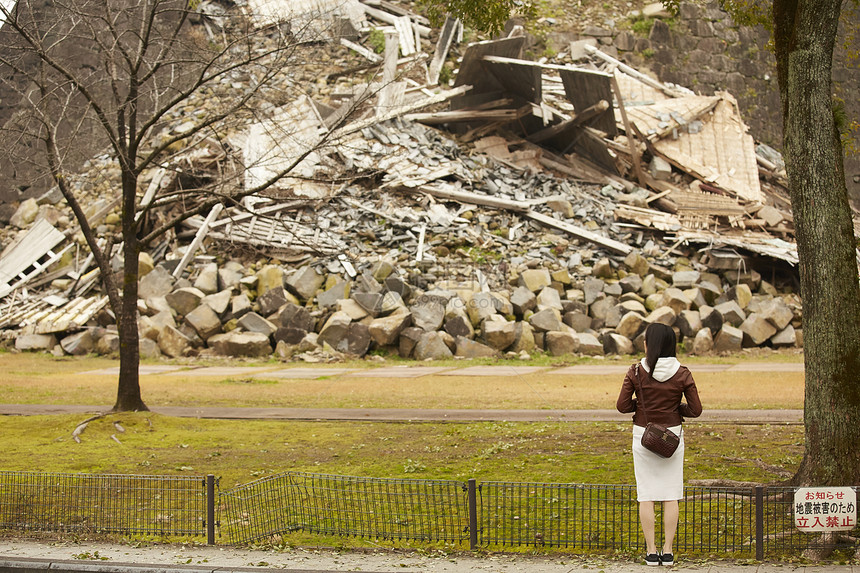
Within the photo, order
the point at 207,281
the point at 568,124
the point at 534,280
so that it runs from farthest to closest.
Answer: the point at 568,124 < the point at 207,281 < the point at 534,280

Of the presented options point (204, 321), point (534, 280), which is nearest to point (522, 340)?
point (534, 280)

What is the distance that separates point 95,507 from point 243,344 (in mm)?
15929

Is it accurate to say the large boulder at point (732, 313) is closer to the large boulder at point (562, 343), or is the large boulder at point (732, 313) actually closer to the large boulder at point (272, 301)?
the large boulder at point (562, 343)

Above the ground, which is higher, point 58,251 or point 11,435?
point 58,251

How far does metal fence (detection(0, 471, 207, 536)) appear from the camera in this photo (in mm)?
7227

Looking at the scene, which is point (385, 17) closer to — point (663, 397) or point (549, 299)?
point (549, 299)

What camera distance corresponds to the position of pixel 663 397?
19.6 ft

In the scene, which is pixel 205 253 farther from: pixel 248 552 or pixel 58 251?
pixel 248 552

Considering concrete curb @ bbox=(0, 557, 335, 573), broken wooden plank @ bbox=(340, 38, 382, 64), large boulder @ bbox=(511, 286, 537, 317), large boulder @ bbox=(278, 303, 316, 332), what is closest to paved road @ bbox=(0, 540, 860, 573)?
concrete curb @ bbox=(0, 557, 335, 573)

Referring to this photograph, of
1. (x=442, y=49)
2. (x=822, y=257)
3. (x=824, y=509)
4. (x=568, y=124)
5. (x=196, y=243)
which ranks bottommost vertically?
(x=824, y=509)

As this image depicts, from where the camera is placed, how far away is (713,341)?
2355 cm

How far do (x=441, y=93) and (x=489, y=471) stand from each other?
2537 centimetres

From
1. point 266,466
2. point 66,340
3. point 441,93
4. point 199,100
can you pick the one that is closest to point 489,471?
point 266,466

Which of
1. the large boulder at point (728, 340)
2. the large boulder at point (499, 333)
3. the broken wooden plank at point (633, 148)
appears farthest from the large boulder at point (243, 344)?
the broken wooden plank at point (633, 148)
